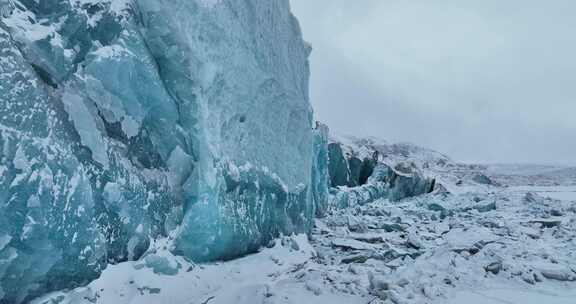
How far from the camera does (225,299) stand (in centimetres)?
495

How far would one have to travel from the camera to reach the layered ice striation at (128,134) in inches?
140

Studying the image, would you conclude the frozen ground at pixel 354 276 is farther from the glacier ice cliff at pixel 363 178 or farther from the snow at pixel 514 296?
the glacier ice cliff at pixel 363 178

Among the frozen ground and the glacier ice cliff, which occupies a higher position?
the glacier ice cliff

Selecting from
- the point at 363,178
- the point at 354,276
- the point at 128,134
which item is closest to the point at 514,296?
the point at 354,276

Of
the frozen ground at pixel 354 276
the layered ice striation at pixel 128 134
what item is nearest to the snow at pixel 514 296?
the frozen ground at pixel 354 276

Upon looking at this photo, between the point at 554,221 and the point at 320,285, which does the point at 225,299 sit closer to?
the point at 320,285

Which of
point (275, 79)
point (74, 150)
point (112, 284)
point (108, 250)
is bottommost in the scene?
point (112, 284)

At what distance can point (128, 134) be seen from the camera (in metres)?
4.91

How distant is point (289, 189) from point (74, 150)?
228 inches

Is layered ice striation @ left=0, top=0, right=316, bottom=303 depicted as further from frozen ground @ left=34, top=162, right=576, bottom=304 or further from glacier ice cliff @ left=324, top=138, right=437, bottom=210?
glacier ice cliff @ left=324, top=138, right=437, bottom=210

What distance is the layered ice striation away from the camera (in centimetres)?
356

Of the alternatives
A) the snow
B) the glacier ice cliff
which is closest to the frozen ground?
the snow

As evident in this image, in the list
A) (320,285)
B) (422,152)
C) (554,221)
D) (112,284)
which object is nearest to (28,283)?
(112,284)

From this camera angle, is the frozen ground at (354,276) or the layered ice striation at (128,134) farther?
the frozen ground at (354,276)
